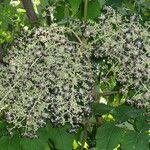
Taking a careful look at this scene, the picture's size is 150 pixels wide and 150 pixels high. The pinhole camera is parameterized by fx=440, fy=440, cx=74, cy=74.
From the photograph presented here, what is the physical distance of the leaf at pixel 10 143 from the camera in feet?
7.71

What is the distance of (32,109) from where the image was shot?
2145 mm

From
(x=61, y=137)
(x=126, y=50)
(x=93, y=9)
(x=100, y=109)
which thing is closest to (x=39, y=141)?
(x=61, y=137)

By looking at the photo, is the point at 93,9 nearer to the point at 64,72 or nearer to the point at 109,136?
the point at 64,72

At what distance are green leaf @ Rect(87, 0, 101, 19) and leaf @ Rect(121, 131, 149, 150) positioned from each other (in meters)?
0.80

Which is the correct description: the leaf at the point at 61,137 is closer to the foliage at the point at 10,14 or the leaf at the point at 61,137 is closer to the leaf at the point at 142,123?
the leaf at the point at 142,123

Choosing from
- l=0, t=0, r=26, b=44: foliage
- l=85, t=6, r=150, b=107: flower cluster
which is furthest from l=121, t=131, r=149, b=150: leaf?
l=0, t=0, r=26, b=44: foliage

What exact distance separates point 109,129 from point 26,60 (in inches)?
21.9

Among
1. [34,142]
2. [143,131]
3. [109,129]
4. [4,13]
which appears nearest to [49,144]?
[34,142]

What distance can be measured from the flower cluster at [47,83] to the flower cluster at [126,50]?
112 mm

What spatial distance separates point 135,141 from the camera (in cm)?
219

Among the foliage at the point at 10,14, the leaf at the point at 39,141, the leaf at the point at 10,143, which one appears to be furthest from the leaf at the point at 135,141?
the foliage at the point at 10,14

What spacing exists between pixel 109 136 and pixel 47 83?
424mm

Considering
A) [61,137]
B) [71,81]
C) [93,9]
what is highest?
[93,9]

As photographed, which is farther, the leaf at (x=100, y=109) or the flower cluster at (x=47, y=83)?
the leaf at (x=100, y=109)
